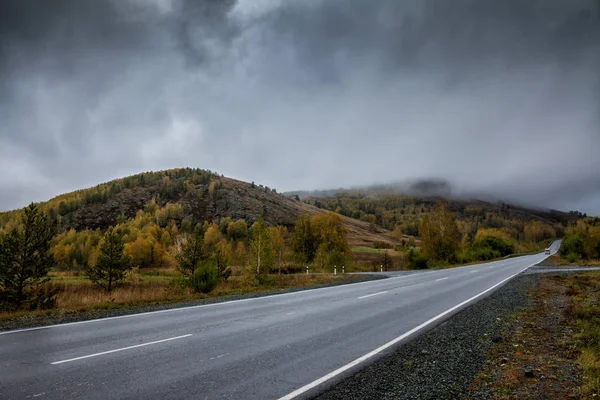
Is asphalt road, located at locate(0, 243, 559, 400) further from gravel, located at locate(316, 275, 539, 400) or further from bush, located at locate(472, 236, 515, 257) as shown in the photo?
bush, located at locate(472, 236, 515, 257)

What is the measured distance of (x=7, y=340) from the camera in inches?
311

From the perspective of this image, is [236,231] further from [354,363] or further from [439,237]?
[354,363]

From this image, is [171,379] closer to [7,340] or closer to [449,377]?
[449,377]

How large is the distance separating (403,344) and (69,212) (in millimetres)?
196478

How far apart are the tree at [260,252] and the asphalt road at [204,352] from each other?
17876mm

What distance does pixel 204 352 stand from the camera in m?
6.71

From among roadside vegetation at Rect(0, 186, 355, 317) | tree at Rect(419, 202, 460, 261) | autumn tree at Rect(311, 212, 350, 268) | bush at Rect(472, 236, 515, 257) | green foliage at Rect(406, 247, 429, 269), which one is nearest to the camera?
roadside vegetation at Rect(0, 186, 355, 317)

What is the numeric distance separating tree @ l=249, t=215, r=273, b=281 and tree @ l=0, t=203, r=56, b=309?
15.5m

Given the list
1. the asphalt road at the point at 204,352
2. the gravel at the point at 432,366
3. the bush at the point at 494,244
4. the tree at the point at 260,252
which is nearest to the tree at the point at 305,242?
the tree at the point at 260,252

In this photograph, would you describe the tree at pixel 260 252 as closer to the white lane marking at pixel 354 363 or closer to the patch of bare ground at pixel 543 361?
the white lane marking at pixel 354 363

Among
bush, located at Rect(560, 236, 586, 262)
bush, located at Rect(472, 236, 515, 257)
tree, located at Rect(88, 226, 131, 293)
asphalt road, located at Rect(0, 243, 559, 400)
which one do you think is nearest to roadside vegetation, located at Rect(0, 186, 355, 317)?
tree, located at Rect(88, 226, 131, 293)

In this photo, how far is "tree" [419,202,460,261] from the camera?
5875cm

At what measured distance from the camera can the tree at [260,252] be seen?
30.0 metres

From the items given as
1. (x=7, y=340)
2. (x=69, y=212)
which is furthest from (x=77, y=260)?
(x=7, y=340)
